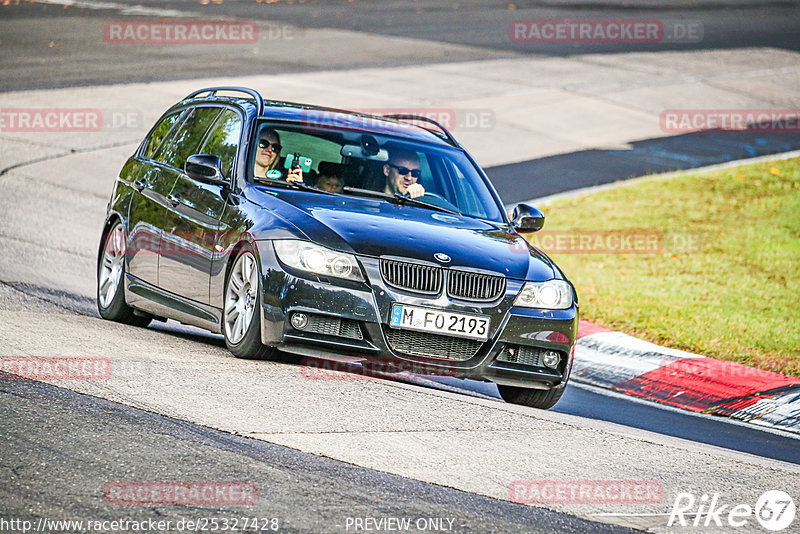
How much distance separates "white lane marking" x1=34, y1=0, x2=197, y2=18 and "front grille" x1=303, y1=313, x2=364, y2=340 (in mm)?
24802

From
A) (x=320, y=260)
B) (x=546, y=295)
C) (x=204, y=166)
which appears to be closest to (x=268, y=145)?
(x=204, y=166)

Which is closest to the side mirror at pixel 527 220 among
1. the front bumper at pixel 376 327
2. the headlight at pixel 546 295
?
the headlight at pixel 546 295

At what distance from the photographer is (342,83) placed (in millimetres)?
23797

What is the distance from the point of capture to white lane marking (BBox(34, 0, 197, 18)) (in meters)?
31.1

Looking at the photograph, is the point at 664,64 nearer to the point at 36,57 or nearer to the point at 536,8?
the point at 536,8

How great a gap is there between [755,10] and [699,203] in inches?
984

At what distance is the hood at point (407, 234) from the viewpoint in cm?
757

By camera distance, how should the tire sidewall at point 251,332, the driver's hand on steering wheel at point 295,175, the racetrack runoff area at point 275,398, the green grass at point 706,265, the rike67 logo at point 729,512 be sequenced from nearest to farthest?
the rike67 logo at point 729,512 < the racetrack runoff area at point 275,398 < the tire sidewall at point 251,332 < the driver's hand on steering wheel at point 295,175 < the green grass at point 706,265

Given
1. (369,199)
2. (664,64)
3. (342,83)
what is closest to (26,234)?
(369,199)

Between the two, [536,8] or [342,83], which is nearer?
[342,83]

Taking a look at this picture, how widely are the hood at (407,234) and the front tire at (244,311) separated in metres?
0.41

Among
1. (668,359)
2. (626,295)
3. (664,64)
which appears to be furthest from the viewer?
(664,64)

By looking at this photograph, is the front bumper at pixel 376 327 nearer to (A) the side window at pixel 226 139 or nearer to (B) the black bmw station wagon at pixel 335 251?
(B) the black bmw station wagon at pixel 335 251

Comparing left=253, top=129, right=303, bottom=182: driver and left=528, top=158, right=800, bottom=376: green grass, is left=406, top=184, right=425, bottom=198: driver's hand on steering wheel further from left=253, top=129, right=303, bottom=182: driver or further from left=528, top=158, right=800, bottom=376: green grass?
left=528, top=158, right=800, bottom=376: green grass
